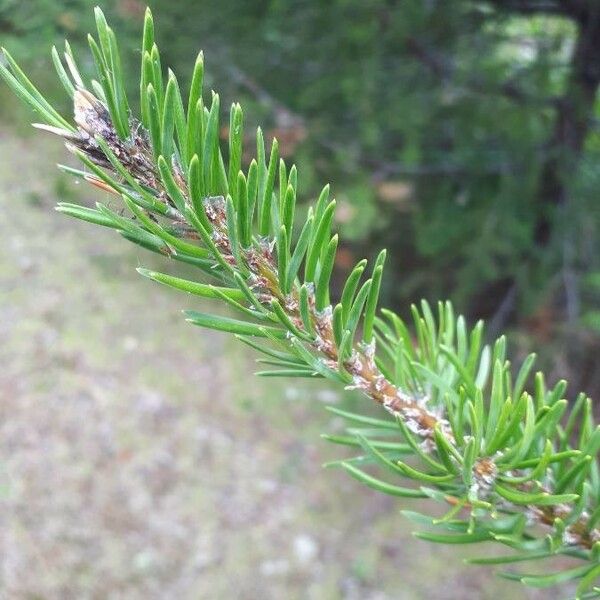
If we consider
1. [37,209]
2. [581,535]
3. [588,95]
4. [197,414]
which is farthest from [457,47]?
[37,209]

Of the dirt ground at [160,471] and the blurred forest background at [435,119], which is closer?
the blurred forest background at [435,119]

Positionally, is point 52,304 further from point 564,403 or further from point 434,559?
point 564,403

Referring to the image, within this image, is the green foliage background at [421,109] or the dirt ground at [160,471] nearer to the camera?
the green foliage background at [421,109]

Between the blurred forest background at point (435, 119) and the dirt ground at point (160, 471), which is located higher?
the blurred forest background at point (435, 119)

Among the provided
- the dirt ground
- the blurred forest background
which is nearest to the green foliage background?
the blurred forest background

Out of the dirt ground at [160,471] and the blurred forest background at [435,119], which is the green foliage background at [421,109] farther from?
the dirt ground at [160,471]

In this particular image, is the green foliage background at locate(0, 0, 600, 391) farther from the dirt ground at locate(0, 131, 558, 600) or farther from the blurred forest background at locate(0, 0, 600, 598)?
the dirt ground at locate(0, 131, 558, 600)

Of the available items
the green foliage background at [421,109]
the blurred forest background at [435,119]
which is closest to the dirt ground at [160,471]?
the blurred forest background at [435,119]
